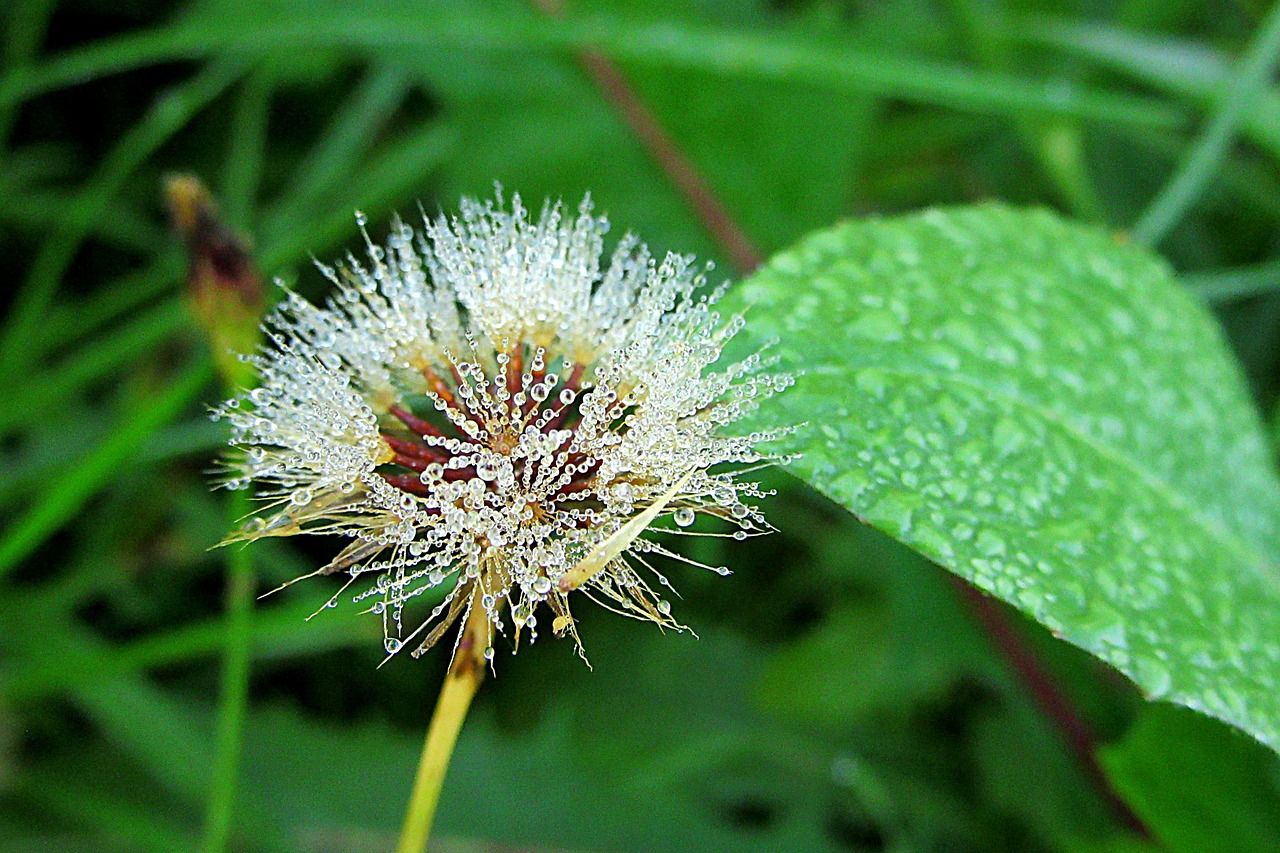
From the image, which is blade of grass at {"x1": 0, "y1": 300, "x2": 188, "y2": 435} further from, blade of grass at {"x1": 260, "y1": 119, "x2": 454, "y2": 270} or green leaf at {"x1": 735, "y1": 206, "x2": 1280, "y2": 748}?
green leaf at {"x1": 735, "y1": 206, "x2": 1280, "y2": 748}

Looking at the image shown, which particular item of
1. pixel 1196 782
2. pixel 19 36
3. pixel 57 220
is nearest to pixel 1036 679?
pixel 1196 782

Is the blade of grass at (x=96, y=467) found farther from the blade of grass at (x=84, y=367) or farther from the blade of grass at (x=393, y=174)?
the blade of grass at (x=393, y=174)

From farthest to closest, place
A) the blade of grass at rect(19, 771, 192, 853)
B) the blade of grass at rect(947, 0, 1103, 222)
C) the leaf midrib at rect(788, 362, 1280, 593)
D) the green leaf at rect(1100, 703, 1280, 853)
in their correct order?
the blade of grass at rect(947, 0, 1103, 222) → the blade of grass at rect(19, 771, 192, 853) → the green leaf at rect(1100, 703, 1280, 853) → the leaf midrib at rect(788, 362, 1280, 593)

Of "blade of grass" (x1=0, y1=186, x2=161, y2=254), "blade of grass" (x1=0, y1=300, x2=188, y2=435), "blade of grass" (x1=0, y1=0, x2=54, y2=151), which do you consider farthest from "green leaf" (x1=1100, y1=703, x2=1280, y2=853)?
"blade of grass" (x1=0, y1=0, x2=54, y2=151)

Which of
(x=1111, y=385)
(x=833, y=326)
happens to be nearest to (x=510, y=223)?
(x=833, y=326)

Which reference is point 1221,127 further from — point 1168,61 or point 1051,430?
point 1051,430
